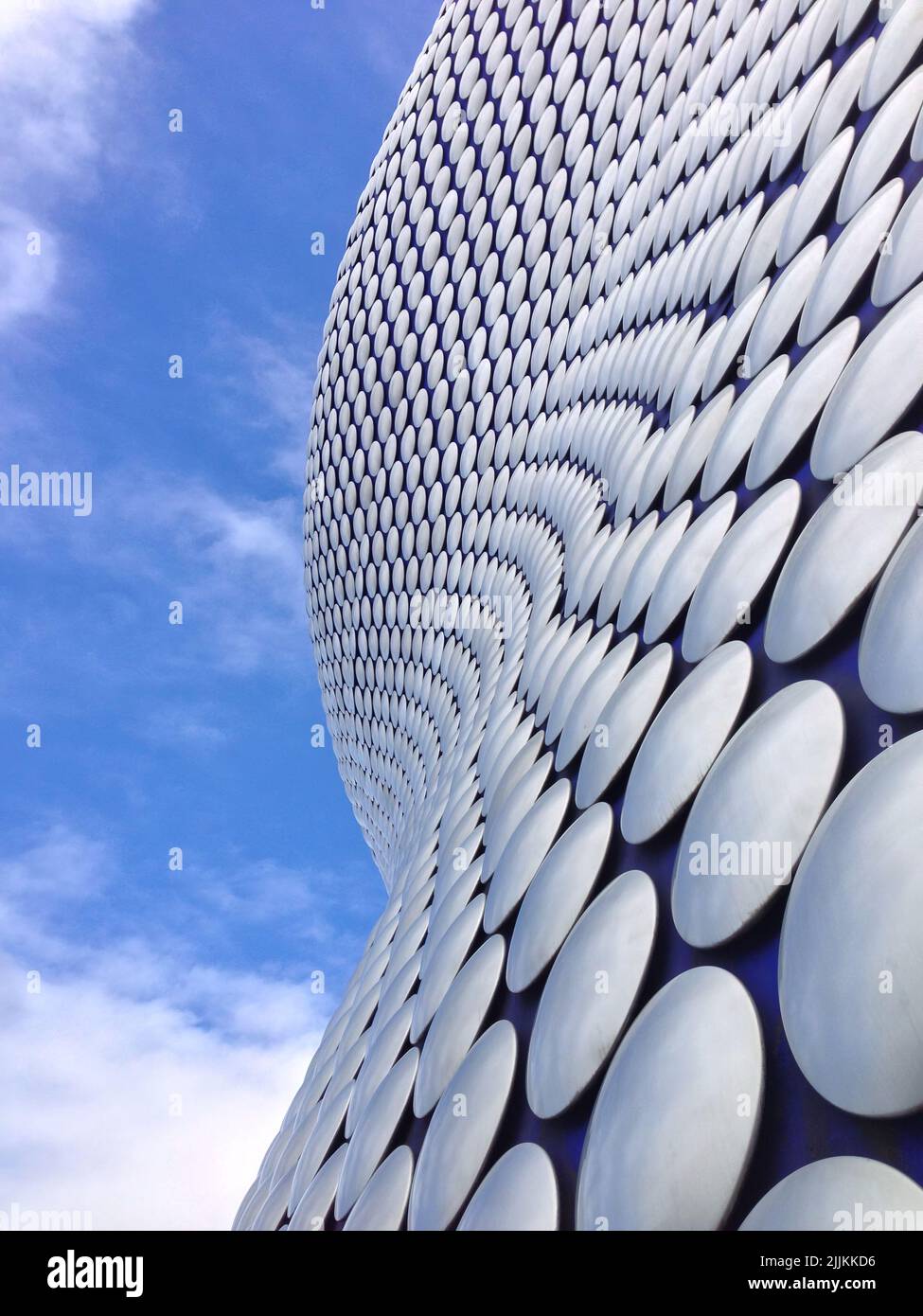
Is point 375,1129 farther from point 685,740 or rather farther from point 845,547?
point 845,547

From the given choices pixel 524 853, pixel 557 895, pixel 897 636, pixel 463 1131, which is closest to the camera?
pixel 897 636

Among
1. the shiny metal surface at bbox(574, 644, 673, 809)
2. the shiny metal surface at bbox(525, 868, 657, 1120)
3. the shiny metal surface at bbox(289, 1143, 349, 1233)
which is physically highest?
the shiny metal surface at bbox(574, 644, 673, 809)

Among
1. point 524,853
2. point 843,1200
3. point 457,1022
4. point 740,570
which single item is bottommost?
point 843,1200

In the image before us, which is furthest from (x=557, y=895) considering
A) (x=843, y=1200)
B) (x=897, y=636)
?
(x=843, y=1200)

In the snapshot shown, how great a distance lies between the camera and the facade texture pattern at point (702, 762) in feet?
6.95

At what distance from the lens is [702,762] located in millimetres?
3346

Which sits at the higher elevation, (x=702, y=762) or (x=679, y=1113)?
(x=702, y=762)

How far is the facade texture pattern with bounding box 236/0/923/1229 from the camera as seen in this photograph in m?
2.12

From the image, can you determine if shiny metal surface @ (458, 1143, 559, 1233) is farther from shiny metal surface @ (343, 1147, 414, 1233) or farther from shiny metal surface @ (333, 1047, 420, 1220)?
shiny metal surface @ (333, 1047, 420, 1220)

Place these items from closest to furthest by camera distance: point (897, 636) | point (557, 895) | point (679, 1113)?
point (679, 1113) → point (897, 636) → point (557, 895)

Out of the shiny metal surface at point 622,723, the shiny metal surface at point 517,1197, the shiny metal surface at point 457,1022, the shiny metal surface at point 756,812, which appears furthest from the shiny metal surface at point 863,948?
the shiny metal surface at point 457,1022

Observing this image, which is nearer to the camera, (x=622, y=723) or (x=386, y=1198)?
(x=386, y=1198)

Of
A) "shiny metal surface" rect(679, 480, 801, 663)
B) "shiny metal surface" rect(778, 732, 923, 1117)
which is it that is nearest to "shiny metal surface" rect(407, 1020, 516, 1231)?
"shiny metal surface" rect(778, 732, 923, 1117)
